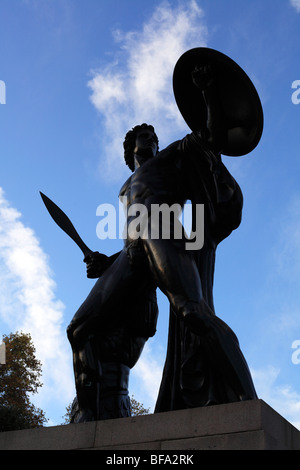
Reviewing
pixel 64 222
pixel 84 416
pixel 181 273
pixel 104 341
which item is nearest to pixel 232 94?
pixel 181 273

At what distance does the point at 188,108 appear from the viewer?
659 centimetres

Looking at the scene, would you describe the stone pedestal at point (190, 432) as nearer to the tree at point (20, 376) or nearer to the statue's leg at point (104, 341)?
the statue's leg at point (104, 341)

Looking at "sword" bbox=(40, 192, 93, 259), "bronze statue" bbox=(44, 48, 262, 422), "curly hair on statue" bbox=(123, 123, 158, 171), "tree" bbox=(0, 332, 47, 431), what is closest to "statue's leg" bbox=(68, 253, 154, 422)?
"bronze statue" bbox=(44, 48, 262, 422)

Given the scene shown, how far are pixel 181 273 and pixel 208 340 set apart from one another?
664 mm

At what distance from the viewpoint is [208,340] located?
A: 4.79 metres

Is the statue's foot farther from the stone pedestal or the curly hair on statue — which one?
the curly hair on statue

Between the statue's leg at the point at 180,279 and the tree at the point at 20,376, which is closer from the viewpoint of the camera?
the statue's leg at the point at 180,279

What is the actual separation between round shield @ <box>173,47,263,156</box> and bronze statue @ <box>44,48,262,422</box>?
0.01 m

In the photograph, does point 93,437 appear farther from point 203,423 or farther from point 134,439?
point 203,423

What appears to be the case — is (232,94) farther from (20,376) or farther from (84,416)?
(20,376)

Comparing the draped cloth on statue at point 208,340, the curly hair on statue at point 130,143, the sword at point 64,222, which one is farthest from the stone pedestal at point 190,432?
the curly hair on statue at point 130,143

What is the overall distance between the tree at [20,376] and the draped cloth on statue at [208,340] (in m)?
17.5

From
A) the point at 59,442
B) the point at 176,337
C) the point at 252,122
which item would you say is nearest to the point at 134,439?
the point at 59,442

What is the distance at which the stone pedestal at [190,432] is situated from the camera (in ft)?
12.8
